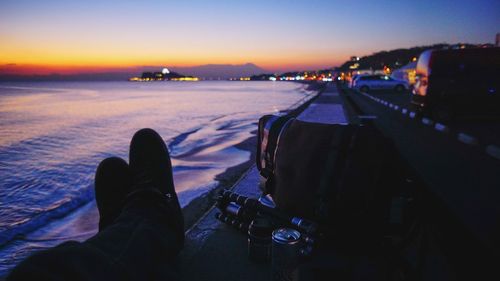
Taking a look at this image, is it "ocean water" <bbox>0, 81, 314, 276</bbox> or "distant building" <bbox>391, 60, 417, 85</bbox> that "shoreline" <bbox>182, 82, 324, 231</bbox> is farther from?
"distant building" <bbox>391, 60, 417, 85</bbox>

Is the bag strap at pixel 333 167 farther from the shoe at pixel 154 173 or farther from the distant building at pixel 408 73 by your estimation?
the distant building at pixel 408 73

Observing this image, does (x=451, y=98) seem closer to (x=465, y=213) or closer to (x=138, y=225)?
(x=465, y=213)

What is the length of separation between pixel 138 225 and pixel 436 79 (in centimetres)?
1127

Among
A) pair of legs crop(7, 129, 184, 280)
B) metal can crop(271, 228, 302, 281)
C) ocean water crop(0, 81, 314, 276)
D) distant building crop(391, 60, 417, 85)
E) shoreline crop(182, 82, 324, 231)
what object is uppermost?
distant building crop(391, 60, 417, 85)

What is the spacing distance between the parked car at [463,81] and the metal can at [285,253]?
10.7 m

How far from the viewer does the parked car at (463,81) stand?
10.7 m

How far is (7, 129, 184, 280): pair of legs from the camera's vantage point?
1409 mm

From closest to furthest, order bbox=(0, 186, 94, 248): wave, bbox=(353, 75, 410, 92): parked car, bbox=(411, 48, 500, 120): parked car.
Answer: bbox=(0, 186, 94, 248): wave, bbox=(411, 48, 500, 120): parked car, bbox=(353, 75, 410, 92): parked car

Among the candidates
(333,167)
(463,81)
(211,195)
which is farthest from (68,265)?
(463,81)

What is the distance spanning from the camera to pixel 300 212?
2.48 meters

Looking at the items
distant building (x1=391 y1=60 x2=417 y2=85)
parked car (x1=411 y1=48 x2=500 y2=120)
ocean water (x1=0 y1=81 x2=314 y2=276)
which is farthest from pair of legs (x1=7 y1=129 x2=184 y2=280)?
distant building (x1=391 y1=60 x2=417 y2=85)

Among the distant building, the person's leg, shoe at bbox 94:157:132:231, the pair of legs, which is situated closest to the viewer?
the person's leg

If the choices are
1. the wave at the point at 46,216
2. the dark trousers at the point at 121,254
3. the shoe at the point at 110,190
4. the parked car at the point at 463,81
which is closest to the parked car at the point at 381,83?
the parked car at the point at 463,81

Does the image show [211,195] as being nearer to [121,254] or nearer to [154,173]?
[154,173]
